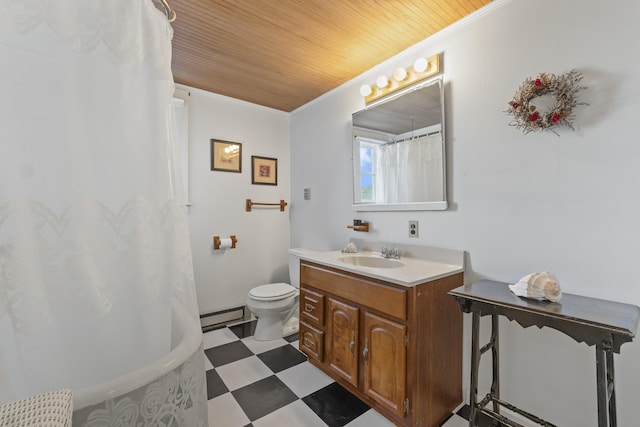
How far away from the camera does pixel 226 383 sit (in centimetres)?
178

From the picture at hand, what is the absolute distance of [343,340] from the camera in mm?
1697

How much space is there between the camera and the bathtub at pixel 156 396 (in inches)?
Result: 27.3

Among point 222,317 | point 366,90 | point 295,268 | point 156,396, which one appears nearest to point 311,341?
point 295,268

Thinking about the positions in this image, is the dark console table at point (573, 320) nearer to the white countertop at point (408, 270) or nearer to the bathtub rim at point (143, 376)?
the white countertop at point (408, 270)

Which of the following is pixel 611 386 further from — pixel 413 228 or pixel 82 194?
pixel 82 194

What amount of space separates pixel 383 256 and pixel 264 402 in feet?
3.86

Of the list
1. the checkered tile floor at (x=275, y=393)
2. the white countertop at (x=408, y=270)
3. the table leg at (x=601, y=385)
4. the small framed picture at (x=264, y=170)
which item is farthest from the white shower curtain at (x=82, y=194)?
the small framed picture at (x=264, y=170)

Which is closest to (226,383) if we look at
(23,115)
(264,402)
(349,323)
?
(264,402)

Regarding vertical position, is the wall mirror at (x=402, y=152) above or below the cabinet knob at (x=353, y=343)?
above

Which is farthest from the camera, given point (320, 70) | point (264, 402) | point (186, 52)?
point (320, 70)

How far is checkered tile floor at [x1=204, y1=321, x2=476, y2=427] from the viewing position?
1.48 meters

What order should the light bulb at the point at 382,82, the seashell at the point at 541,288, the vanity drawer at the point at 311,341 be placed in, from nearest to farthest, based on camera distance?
the seashell at the point at 541,288 < the vanity drawer at the point at 311,341 < the light bulb at the point at 382,82

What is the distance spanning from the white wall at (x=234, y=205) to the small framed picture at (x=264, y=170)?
50 mm

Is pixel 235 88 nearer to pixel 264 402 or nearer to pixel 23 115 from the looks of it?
pixel 23 115
